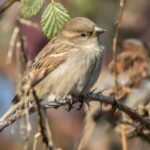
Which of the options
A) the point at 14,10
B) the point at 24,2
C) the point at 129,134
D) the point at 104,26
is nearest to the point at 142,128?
the point at 129,134

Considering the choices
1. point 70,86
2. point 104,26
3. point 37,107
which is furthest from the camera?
point 104,26

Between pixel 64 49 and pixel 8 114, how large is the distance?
38.7 inches

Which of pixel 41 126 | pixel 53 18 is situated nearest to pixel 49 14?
pixel 53 18

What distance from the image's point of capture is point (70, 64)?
5.68 metres

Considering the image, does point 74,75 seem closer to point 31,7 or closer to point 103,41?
point 31,7

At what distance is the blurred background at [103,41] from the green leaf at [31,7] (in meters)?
2.02

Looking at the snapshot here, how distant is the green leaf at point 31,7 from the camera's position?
4.40 meters

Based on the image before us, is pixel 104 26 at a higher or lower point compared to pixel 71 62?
lower

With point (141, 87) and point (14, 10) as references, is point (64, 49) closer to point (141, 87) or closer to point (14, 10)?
point (141, 87)

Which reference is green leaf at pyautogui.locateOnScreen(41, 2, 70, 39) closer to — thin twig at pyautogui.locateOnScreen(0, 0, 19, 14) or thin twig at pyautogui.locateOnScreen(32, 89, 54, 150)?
thin twig at pyautogui.locateOnScreen(0, 0, 19, 14)

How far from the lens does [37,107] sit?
3438mm

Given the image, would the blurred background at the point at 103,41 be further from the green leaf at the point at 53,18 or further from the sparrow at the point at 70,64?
the green leaf at the point at 53,18

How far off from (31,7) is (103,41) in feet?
11.7

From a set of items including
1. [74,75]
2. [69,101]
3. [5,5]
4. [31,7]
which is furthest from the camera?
[74,75]
